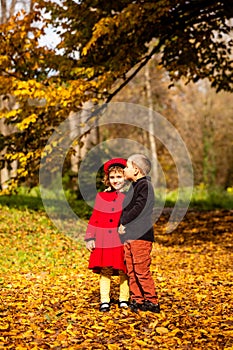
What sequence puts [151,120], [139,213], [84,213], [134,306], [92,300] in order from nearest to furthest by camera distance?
1. [139,213]
2. [134,306]
3. [92,300]
4. [84,213]
5. [151,120]

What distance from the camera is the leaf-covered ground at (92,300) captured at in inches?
171

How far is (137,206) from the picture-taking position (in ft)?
15.6

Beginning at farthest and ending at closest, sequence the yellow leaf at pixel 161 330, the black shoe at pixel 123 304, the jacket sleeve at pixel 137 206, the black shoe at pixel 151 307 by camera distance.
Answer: the black shoe at pixel 123 304 < the black shoe at pixel 151 307 < the jacket sleeve at pixel 137 206 < the yellow leaf at pixel 161 330

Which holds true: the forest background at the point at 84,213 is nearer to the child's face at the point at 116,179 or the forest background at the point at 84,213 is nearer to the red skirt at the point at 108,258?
the red skirt at the point at 108,258

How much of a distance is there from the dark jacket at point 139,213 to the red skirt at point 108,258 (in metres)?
0.17

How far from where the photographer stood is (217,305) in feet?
17.8

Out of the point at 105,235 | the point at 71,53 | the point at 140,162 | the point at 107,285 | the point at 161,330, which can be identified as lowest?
the point at 161,330

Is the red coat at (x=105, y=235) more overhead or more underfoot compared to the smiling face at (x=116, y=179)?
more underfoot

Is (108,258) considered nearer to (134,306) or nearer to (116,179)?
(134,306)

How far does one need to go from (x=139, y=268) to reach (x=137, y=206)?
2.00 ft

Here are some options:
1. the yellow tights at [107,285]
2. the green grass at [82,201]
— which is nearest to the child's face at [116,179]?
the yellow tights at [107,285]

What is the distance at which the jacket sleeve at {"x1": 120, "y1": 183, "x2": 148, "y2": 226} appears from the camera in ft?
15.5

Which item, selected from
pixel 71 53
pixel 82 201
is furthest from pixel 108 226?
pixel 82 201

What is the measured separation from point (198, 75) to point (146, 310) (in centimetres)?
867
